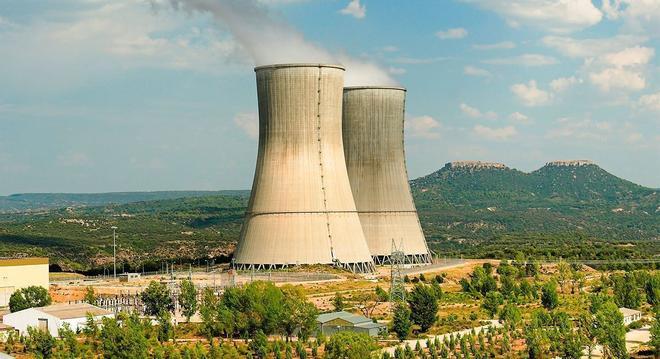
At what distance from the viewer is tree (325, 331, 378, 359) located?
1384 inches

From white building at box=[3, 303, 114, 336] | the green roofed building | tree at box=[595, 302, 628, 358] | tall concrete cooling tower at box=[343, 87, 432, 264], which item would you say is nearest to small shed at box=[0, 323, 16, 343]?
white building at box=[3, 303, 114, 336]

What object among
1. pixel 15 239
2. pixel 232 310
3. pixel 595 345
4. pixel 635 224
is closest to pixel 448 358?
pixel 595 345

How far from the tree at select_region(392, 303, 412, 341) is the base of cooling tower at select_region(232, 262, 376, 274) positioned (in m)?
13.7

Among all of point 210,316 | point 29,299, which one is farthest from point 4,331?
point 210,316

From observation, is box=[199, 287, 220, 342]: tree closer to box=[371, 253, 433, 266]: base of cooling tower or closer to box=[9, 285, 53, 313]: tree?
box=[9, 285, 53, 313]: tree

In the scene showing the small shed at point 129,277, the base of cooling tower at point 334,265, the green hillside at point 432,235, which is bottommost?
the small shed at point 129,277

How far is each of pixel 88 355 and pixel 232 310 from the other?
7.50 meters

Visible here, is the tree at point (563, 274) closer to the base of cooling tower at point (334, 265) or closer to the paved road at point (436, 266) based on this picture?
the paved road at point (436, 266)

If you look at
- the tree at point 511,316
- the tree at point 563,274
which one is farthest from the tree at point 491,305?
the tree at point 563,274

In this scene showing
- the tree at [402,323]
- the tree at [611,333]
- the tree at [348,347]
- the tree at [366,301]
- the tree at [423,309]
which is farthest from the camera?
the tree at [366,301]

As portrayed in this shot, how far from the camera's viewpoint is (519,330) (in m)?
45.8

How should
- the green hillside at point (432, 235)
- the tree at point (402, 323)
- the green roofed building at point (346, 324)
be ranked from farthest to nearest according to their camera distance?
the green hillside at point (432, 235), the green roofed building at point (346, 324), the tree at point (402, 323)

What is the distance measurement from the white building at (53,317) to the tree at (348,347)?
10853 mm

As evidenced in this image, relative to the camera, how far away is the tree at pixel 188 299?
156ft
